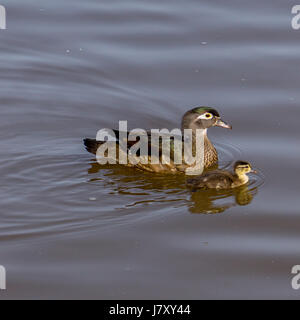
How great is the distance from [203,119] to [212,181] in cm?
114

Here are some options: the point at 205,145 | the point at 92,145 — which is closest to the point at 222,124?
the point at 205,145

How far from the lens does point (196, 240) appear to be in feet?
25.2

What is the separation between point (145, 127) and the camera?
10.1 meters

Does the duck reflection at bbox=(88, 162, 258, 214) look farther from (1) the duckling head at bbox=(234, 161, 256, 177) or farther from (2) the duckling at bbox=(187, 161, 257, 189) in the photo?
(1) the duckling head at bbox=(234, 161, 256, 177)

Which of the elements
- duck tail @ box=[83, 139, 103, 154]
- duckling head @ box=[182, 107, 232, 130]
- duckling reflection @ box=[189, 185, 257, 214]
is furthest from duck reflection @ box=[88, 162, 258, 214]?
duckling head @ box=[182, 107, 232, 130]

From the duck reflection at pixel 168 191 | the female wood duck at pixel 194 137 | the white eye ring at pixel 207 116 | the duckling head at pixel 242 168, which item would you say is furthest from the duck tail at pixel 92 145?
the duckling head at pixel 242 168

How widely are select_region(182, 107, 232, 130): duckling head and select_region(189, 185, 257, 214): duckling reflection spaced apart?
1062 mm

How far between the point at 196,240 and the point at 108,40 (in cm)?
507

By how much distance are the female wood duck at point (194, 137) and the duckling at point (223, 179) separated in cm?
47

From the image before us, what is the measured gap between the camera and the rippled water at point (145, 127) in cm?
712

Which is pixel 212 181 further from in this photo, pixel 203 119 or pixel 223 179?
pixel 203 119

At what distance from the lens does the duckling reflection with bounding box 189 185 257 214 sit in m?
8.43

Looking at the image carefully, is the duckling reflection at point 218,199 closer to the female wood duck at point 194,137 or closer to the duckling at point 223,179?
the duckling at point 223,179
